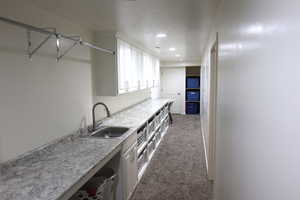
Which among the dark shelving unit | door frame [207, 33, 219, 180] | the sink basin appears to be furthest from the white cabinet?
the dark shelving unit

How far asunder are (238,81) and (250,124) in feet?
1.10

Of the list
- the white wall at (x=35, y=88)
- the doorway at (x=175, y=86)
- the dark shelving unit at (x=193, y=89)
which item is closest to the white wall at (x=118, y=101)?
the white wall at (x=35, y=88)

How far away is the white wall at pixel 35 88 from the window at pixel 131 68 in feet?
2.04

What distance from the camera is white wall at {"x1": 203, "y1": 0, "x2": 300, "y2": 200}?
53cm

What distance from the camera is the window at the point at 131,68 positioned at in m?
3.15

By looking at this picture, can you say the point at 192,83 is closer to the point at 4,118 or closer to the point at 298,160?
the point at 4,118

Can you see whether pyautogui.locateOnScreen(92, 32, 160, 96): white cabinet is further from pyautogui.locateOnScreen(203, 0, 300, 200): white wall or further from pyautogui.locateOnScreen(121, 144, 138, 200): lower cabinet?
pyautogui.locateOnScreen(203, 0, 300, 200): white wall

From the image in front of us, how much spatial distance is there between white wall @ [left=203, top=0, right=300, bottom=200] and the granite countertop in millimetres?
1160

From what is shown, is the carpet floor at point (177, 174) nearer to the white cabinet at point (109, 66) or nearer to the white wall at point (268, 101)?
the white cabinet at point (109, 66)

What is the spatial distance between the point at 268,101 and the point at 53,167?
164cm

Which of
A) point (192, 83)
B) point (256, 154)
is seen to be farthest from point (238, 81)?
point (192, 83)

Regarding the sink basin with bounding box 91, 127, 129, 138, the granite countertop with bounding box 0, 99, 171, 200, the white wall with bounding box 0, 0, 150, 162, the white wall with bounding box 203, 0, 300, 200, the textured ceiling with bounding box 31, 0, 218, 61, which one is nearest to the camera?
the white wall with bounding box 203, 0, 300, 200

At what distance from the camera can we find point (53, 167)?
5.37 ft

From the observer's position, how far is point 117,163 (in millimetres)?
2391
